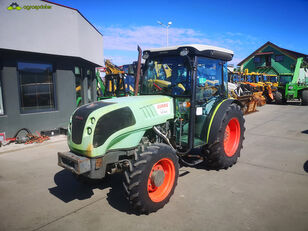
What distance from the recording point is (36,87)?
7957 mm

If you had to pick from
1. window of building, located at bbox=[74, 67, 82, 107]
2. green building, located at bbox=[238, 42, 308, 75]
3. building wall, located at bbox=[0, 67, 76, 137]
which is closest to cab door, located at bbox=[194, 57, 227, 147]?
building wall, located at bbox=[0, 67, 76, 137]

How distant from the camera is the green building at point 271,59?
29.8 metres

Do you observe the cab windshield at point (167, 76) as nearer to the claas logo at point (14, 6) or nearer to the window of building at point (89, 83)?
the claas logo at point (14, 6)

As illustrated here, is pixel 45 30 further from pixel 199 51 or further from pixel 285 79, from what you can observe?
pixel 285 79

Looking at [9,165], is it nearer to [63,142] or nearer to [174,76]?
[63,142]

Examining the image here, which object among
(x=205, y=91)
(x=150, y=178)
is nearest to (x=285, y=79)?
(x=205, y=91)

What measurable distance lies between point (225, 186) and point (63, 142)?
5.15 metres

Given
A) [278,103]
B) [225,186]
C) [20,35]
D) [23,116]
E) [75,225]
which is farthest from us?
[278,103]

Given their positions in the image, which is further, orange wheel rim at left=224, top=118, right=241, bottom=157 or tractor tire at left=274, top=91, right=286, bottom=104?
tractor tire at left=274, top=91, right=286, bottom=104

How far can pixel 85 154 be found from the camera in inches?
121

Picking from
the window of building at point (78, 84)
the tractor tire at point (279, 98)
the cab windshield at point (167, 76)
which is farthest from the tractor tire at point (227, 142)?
the tractor tire at point (279, 98)

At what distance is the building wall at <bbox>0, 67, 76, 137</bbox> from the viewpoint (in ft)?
23.5

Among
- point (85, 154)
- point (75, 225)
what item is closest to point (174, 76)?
point (85, 154)

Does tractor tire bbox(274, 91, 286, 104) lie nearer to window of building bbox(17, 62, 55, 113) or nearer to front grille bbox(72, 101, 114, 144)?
window of building bbox(17, 62, 55, 113)
